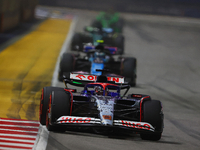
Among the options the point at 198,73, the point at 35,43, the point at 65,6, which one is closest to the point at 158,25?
the point at 65,6

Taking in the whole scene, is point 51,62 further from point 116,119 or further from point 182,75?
point 116,119

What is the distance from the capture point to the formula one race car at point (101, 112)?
27.2 ft

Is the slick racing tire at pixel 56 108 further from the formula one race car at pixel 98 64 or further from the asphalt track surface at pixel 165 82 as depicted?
the formula one race car at pixel 98 64

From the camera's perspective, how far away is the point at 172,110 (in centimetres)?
1321

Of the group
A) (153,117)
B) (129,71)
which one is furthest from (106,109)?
(129,71)

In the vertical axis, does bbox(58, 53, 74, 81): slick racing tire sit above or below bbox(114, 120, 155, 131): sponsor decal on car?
below

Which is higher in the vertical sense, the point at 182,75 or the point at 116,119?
the point at 116,119

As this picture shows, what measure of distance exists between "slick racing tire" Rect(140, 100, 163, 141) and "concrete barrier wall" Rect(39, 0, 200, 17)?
175ft

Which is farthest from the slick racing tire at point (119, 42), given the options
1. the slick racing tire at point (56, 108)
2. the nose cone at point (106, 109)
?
the slick racing tire at point (56, 108)

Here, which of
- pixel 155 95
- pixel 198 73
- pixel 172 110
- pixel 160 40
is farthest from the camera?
pixel 160 40

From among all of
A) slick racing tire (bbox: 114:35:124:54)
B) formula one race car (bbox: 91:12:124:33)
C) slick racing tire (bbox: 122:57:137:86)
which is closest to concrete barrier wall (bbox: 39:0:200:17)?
formula one race car (bbox: 91:12:124:33)

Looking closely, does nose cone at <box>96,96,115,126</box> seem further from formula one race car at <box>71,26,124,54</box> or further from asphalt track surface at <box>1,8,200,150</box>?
formula one race car at <box>71,26,124,54</box>

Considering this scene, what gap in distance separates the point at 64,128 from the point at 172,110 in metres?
5.32

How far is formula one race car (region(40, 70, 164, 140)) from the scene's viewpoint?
326 inches
